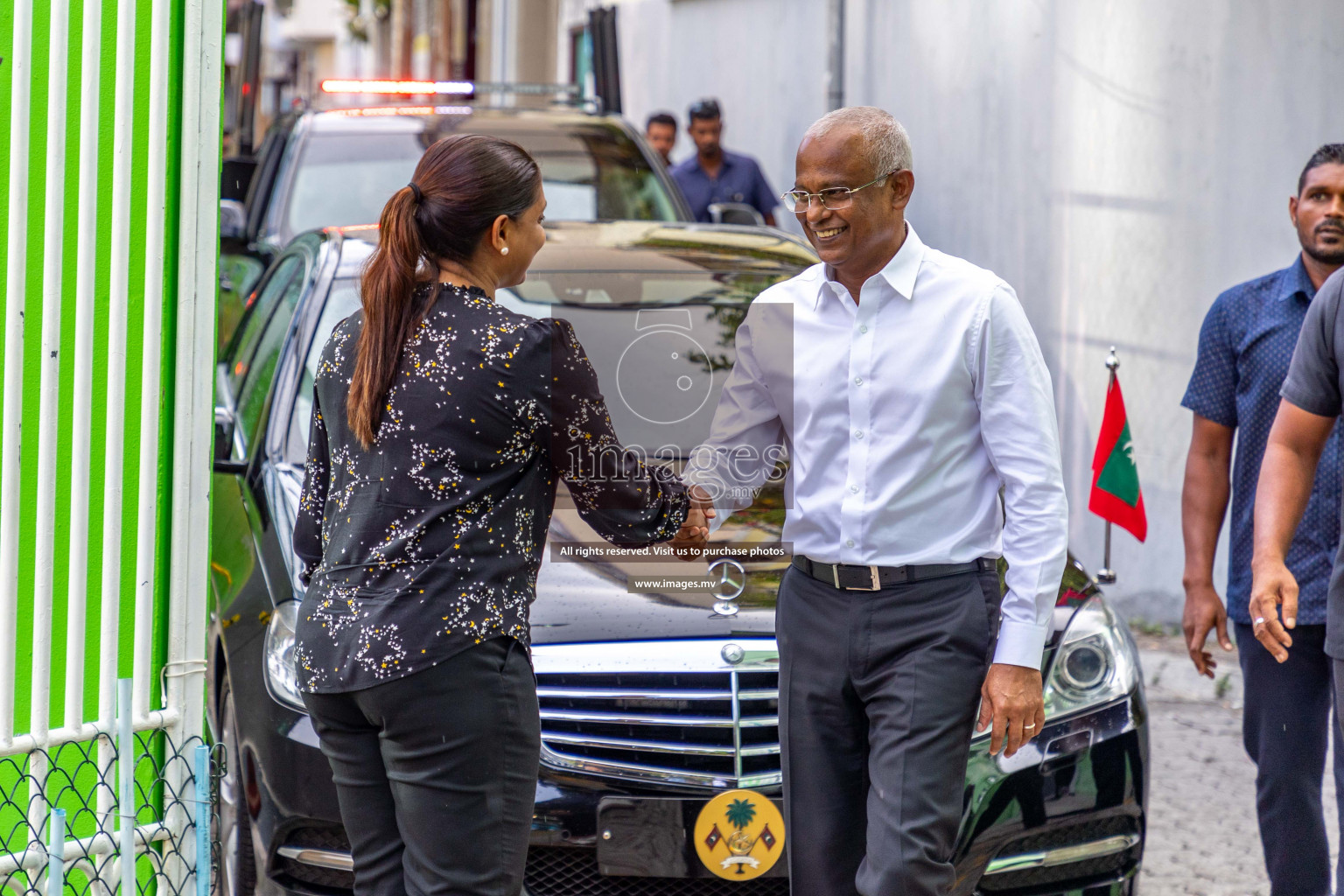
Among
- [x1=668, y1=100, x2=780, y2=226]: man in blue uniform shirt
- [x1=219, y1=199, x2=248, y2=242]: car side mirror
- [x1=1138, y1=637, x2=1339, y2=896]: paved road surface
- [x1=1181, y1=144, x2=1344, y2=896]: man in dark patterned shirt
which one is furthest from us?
[x1=668, y1=100, x2=780, y2=226]: man in blue uniform shirt

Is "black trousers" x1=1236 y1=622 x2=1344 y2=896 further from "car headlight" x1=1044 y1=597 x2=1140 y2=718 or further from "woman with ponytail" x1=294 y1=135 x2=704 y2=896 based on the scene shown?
"woman with ponytail" x1=294 y1=135 x2=704 y2=896

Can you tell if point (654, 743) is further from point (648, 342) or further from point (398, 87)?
point (398, 87)

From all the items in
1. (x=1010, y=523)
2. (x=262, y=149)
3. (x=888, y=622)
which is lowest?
(x=888, y=622)

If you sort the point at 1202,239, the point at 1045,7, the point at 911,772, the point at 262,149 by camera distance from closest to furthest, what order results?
the point at 911,772 → the point at 1202,239 → the point at 1045,7 → the point at 262,149

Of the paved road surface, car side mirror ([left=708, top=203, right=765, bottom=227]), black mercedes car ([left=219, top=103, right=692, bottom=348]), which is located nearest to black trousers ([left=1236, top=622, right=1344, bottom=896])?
the paved road surface

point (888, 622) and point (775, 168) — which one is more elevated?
point (775, 168)

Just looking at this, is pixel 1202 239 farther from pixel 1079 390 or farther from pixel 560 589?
pixel 560 589

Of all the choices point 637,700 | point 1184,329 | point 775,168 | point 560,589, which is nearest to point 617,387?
point 560,589

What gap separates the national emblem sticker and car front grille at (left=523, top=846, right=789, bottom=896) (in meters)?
0.04

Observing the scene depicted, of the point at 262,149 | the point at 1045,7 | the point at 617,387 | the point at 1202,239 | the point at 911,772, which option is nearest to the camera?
the point at 911,772

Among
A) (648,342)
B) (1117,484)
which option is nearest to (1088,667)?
(1117,484)

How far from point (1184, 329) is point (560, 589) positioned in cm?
386

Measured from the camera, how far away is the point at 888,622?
278cm

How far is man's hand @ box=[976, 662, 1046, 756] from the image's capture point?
2.67 meters
